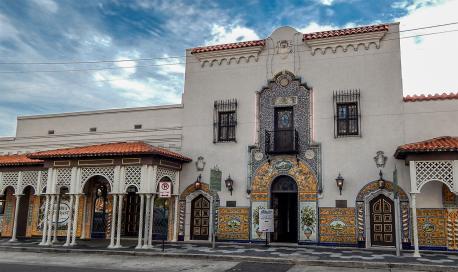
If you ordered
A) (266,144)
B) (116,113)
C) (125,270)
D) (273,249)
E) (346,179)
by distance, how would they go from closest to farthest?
(125,270) < (273,249) < (346,179) < (266,144) < (116,113)

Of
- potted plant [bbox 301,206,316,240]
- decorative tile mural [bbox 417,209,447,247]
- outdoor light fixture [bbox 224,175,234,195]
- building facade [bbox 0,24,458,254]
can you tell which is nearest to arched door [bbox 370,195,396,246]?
building facade [bbox 0,24,458,254]

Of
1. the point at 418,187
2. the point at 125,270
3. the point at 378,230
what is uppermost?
the point at 418,187

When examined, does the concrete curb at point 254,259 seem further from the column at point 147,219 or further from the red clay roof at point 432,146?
the red clay roof at point 432,146

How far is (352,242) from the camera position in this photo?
15.1m

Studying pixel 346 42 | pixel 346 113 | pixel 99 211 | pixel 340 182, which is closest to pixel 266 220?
pixel 340 182

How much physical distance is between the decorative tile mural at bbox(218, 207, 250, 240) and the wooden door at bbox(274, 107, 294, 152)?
2.87 m

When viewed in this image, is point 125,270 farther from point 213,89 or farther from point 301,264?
point 213,89

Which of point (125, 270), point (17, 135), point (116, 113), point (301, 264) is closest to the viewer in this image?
point (125, 270)

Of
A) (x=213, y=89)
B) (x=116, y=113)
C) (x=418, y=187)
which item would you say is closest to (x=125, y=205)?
(x=116, y=113)

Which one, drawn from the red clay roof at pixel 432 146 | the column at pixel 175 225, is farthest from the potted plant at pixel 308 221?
the column at pixel 175 225

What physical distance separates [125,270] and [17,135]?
45.9 ft

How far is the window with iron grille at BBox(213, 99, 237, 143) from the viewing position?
1764 cm

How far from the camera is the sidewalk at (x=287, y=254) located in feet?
37.1

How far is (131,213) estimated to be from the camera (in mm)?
18797
